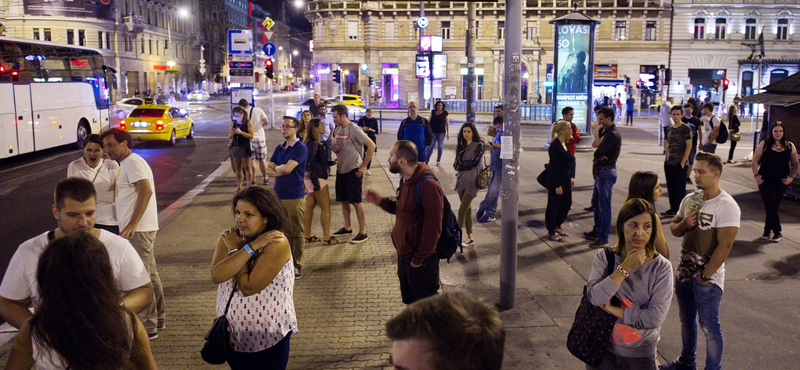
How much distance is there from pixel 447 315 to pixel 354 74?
58.8m

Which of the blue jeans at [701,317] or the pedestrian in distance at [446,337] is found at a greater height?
the pedestrian in distance at [446,337]

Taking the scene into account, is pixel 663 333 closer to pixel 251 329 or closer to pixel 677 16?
pixel 251 329

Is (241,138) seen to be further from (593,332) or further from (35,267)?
(593,332)

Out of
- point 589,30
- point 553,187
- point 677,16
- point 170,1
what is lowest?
point 553,187

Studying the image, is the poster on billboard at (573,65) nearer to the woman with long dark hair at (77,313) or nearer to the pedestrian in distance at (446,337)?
the woman with long dark hair at (77,313)

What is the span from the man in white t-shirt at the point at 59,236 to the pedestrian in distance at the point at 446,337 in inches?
73.6

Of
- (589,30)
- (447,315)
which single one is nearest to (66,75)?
(589,30)

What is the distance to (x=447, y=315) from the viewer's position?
5.98 ft

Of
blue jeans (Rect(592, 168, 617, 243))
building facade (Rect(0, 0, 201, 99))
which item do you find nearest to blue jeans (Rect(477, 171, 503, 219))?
blue jeans (Rect(592, 168, 617, 243))

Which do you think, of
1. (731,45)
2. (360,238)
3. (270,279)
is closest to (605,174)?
(360,238)

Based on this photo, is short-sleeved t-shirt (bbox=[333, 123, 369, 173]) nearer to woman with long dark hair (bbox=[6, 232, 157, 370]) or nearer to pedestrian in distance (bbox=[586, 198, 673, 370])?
pedestrian in distance (bbox=[586, 198, 673, 370])

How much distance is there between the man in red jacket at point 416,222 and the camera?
17.1 ft

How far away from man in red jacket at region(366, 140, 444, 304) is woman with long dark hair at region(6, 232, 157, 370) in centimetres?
276

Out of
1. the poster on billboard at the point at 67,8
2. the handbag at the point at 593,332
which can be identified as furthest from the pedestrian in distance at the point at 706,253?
the poster on billboard at the point at 67,8
